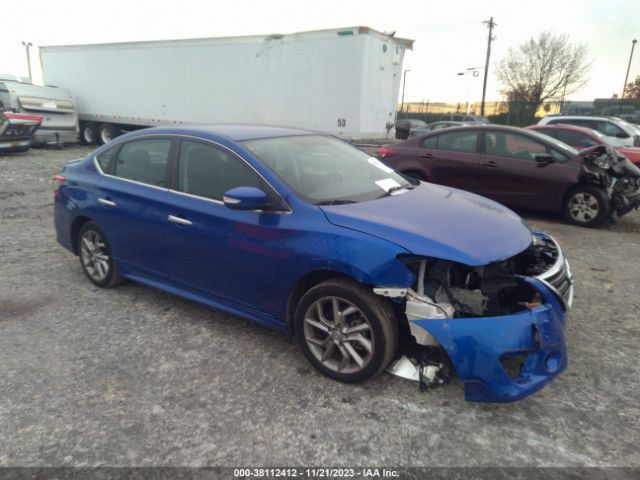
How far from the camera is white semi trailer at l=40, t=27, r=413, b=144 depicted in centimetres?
1124

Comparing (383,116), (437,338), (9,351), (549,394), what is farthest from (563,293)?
(383,116)

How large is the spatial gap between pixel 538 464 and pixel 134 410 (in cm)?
218

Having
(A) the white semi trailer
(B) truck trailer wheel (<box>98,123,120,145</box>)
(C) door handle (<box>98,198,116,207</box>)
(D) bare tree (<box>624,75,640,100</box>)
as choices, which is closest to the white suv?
(A) the white semi trailer

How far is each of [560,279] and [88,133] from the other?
19.0 metres

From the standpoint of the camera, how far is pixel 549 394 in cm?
283

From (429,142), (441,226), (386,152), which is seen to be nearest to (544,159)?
(429,142)

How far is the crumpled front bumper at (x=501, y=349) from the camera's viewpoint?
Result: 245 centimetres

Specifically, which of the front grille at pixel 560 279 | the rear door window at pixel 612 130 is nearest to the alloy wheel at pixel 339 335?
the front grille at pixel 560 279

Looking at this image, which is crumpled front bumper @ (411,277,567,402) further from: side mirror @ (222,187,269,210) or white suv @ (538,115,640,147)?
white suv @ (538,115,640,147)

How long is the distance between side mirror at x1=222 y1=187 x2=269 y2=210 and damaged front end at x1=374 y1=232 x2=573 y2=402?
0.94m

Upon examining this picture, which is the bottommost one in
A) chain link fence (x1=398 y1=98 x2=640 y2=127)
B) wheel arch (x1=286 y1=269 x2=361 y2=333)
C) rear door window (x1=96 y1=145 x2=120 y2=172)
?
wheel arch (x1=286 y1=269 x2=361 y2=333)

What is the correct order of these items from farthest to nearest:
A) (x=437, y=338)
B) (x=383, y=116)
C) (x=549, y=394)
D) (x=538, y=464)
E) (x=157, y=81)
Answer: (x=157, y=81) < (x=383, y=116) < (x=549, y=394) < (x=437, y=338) < (x=538, y=464)

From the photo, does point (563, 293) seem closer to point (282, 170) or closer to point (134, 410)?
point (282, 170)

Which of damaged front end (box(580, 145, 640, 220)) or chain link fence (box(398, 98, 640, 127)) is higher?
chain link fence (box(398, 98, 640, 127))
